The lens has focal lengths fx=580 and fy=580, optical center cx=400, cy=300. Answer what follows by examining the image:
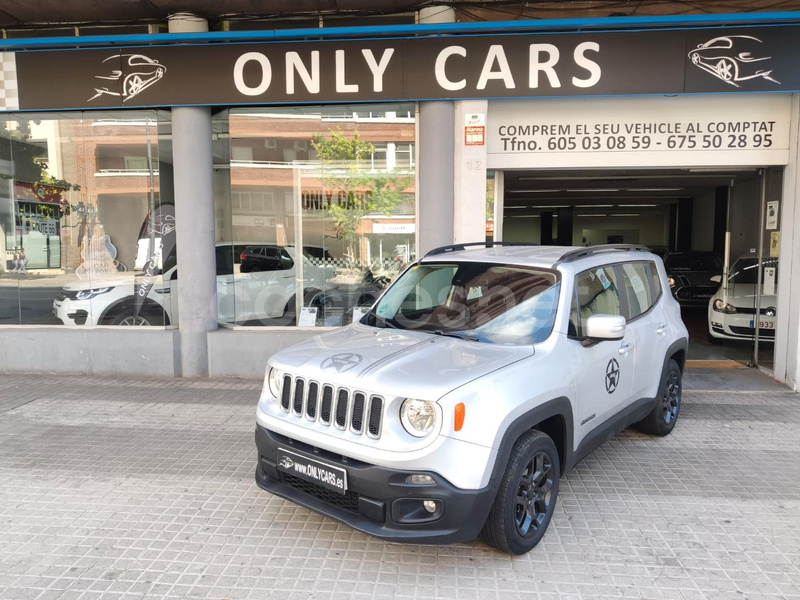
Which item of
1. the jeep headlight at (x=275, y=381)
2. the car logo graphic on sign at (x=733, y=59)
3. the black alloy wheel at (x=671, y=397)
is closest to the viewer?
the jeep headlight at (x=275, y=381)

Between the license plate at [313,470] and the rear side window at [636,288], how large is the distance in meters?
2.77

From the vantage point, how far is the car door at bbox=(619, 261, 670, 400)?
472 centimetres

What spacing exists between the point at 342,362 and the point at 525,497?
1325 mm

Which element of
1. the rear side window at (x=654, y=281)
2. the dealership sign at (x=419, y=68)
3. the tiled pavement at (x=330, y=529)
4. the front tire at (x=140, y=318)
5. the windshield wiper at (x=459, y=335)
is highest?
the dealership sign at (x=419, y=68)

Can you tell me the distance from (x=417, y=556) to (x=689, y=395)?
196 inches

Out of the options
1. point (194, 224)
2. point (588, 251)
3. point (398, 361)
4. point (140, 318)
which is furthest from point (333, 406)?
point (140, 318)

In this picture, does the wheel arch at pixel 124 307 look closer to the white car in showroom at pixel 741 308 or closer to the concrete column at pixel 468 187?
the concrete column at pixel 468 187

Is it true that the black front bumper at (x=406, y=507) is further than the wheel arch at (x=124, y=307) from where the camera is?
No

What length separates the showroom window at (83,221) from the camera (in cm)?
838

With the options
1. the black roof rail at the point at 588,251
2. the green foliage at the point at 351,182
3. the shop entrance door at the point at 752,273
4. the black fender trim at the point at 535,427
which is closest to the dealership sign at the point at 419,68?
the green foliage at the point at 351,182

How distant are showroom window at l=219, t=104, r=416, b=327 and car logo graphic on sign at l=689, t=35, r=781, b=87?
391 centimetres

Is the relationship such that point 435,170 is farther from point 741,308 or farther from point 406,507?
point 741,308

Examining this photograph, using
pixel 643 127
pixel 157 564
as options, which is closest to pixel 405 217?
pixel 643 127

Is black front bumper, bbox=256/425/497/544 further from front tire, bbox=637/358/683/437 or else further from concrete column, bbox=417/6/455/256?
concrete column, bbox=417/6/455/256
